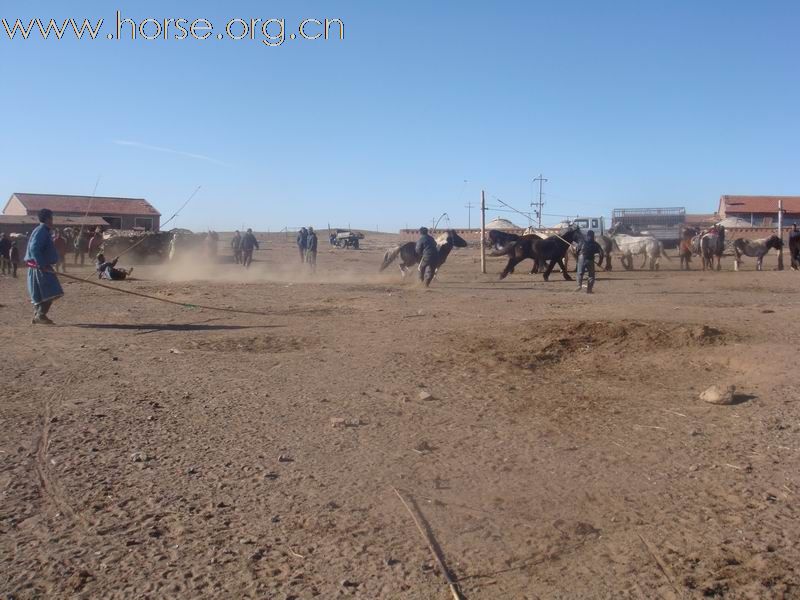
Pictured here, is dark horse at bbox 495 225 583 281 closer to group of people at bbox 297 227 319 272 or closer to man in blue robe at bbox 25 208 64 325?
group of people at bbox 297 227 319 272

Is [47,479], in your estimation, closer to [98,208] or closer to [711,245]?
[711,245]

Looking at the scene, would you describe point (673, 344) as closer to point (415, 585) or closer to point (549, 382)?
point (549, 382)

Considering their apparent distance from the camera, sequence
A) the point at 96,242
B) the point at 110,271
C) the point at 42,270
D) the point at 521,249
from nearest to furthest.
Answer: the point at 42,270 → the point at 110,271 → the point at 521,249 → the point at 96,242

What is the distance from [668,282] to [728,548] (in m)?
19.6

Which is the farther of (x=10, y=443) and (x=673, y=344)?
(x=673, y=344)

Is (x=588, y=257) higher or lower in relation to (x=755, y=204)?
lower

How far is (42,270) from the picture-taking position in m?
12.0

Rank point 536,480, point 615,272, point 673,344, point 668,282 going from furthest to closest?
point 615,272, point 668,282, point 673,344, point 536,480

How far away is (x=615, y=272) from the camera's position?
2759cm

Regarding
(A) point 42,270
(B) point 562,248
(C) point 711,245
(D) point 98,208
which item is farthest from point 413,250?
(D) point 98,208

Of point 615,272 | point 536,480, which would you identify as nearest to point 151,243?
point 615,272

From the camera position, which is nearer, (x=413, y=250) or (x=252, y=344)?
(x=252, y=344)

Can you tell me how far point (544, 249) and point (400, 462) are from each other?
61.6 feet

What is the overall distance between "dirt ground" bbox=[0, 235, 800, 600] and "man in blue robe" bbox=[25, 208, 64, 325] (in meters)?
1.13
